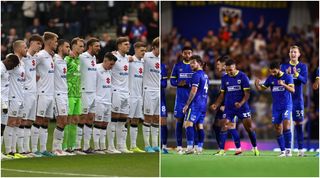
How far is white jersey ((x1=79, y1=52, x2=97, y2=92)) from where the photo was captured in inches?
561

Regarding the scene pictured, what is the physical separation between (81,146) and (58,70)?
63.9 inches

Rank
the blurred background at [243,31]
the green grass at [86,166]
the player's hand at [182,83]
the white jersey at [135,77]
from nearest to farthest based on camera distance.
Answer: the green grass at [86,166]
the player's hand at [182,83]
the white jersey at [135,77]
the blurred background at [243,31]

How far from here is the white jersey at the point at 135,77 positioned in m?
15.0

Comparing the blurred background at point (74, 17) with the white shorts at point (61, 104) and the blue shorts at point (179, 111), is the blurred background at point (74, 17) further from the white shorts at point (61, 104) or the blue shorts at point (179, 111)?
the white shorts at point (61, 104)

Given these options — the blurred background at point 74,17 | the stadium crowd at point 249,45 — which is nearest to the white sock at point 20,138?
the stadium crowd at point 249,45

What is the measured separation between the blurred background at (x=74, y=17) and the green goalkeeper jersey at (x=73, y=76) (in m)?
7.86

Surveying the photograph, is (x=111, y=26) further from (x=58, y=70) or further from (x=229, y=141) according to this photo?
(x=58, y=70)

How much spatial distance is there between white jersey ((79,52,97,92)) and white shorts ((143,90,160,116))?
113cm

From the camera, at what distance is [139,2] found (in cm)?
2445

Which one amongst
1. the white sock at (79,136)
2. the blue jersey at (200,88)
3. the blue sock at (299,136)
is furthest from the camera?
the white sock at (79,136)

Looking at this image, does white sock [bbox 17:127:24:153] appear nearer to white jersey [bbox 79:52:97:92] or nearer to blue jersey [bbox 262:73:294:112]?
white jersey [bbox 79:52:97:92]

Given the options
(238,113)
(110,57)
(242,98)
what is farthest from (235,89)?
(110,57)

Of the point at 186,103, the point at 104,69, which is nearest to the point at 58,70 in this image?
the point at 104,69

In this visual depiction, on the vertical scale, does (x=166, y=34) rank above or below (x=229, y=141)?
above
